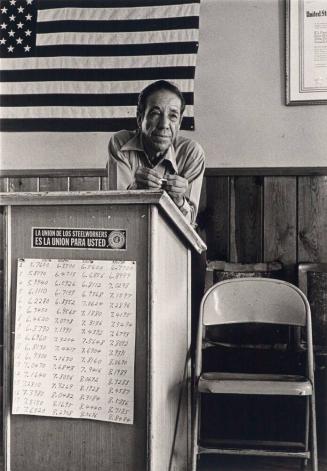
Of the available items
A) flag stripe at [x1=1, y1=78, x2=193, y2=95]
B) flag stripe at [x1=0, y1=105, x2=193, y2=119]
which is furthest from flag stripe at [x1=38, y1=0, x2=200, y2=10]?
flag stripe at [x1=0, y1=105, x2=193, y2=119]

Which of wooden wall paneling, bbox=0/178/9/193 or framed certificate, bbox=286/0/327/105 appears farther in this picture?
wooden wall paneling, bbox=0/178/9/193

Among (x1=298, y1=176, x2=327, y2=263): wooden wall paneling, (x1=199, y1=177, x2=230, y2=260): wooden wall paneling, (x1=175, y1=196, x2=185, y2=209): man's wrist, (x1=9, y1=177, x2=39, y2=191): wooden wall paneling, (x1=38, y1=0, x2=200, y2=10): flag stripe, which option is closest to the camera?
(x1=175, y1=196, x2=185, y2=209): man's wrist

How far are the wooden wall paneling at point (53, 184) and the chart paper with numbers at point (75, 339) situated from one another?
74.5 inches

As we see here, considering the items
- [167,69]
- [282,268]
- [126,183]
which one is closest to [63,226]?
[126,183]

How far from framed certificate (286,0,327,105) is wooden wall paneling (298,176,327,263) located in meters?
0.48

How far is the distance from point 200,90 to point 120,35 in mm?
604

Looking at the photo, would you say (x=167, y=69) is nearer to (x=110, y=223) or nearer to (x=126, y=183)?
(x=126, y=183)

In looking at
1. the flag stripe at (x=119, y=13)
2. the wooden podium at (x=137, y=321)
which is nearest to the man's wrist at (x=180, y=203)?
the wooden podium at (x=137, y=321)

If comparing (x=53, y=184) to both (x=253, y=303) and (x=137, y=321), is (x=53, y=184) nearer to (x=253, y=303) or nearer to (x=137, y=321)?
(x=253, y=303)

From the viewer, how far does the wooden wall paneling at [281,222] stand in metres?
3.04

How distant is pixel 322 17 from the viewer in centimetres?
307

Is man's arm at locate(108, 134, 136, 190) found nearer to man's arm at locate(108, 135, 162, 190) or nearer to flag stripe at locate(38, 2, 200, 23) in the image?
man's arm at locate(108, 135, 162, 190)

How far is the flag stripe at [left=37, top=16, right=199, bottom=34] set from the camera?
319cm

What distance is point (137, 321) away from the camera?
1.39 metres
